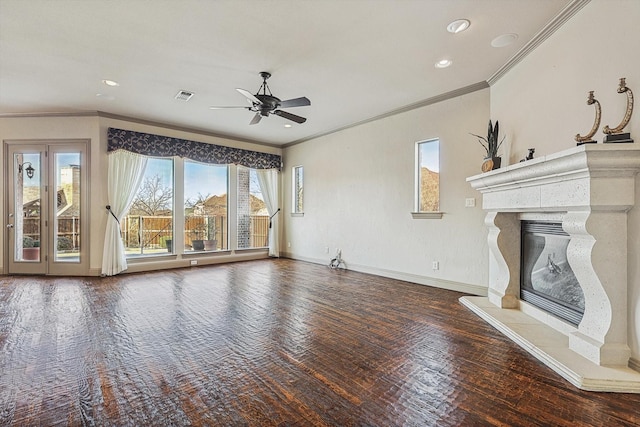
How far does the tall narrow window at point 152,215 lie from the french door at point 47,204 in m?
0.78

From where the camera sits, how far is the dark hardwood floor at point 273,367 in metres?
1.81

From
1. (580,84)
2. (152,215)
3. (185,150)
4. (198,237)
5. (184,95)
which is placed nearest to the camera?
(580,84)

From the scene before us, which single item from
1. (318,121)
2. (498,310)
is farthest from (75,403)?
(318,121)

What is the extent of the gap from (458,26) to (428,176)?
96.0 inches

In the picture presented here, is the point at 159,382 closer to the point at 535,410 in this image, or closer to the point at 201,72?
the point at 535,410

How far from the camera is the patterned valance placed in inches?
229

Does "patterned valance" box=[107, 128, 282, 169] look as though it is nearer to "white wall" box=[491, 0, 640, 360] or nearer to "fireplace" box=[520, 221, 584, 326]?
"white wall" box=[491, 0, 640, 360]

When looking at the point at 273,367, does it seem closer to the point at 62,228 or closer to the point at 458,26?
the point at 458,26

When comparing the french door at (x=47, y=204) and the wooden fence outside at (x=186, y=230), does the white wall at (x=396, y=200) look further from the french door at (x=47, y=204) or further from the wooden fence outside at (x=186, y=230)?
the french door at (x=47, y=204)

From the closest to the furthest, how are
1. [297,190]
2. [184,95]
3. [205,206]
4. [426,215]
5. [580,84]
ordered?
[580,84], [184,95], [426,215], [205,206], [297,190]

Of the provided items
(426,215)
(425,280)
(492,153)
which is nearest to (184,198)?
(426,215)

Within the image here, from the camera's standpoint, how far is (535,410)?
1.84 m

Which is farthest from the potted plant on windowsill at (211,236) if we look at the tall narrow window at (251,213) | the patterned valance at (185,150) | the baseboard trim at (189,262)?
the patterned valance at (185,150)

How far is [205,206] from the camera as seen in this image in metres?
7.10
